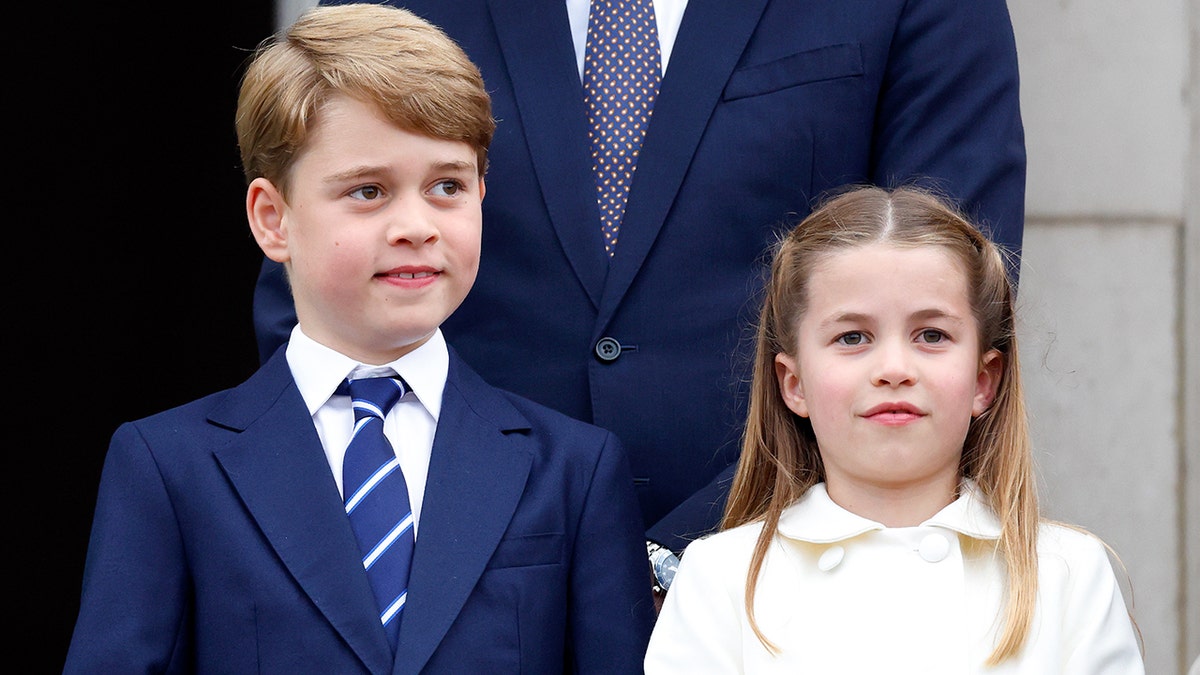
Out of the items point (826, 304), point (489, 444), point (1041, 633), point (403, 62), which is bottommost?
point (1041, 633)

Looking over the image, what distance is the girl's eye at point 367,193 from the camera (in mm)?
2287

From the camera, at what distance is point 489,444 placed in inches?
92.2

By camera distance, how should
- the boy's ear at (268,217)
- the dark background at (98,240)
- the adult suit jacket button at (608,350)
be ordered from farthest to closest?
the dark background at (98,240)
the adult suit jacket button at (608,350)
the boy's ear at (268,217)

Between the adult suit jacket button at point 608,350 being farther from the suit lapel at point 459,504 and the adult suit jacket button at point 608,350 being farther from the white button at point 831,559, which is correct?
the white button at point 831,559

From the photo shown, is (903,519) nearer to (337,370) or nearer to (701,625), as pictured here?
(701,625)

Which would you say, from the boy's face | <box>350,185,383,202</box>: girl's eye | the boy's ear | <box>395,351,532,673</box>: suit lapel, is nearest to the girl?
<box>395,351,532,673</box>: suit lapel

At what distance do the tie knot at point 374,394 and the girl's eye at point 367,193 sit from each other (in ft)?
0.79

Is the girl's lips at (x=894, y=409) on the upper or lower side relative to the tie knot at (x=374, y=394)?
lower

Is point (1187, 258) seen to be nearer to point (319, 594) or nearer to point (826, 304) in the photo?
point (826, 304)

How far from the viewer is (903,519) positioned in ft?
7.63

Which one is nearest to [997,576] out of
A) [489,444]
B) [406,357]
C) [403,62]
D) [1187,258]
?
[489,444]

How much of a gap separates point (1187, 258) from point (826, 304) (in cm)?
171

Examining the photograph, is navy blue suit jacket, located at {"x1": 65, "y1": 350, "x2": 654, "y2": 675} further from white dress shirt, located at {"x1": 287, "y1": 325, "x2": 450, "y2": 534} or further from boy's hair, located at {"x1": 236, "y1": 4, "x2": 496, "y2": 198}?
boy's hair, located at {"x1": 236, "y1": 4, "x2": 496, "y2": 198}

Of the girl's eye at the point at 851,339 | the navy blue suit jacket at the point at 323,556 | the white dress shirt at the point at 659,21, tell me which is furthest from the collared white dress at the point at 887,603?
the white dress shirt at the point at 659,21
